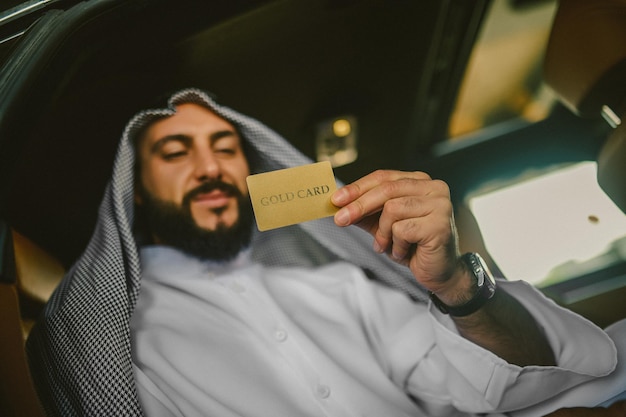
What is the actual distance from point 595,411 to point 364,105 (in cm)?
83

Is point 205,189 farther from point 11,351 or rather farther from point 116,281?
point 11,351

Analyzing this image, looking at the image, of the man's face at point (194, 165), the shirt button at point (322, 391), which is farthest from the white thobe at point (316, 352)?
the man's face at point (194, 165)

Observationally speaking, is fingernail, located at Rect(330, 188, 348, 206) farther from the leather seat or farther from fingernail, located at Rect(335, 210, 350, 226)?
the leather seat

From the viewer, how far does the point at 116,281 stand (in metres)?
0.78

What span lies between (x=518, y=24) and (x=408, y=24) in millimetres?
343

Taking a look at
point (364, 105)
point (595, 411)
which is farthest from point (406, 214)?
point (364, 105)

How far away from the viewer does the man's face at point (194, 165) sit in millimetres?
906

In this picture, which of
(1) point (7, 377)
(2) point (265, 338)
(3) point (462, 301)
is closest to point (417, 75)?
(3) point (462, 301)

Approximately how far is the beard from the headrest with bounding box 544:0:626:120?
671 millimetres

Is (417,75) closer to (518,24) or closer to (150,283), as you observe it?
(518,24)

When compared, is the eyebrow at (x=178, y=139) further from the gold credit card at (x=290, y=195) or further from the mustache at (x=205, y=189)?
the gold credit card at (x=290, y=195)

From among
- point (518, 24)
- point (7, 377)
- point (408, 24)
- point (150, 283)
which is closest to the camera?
point (7, 377)

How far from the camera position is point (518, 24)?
1229mm

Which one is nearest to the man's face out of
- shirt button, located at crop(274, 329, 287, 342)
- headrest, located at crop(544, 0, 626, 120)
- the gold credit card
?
shirt button, located at crop(274, 329, 287, 342)
